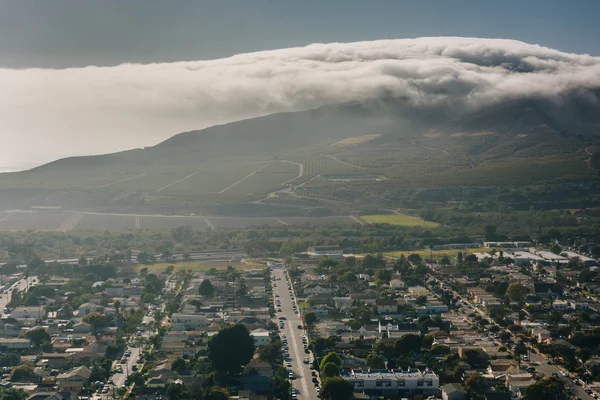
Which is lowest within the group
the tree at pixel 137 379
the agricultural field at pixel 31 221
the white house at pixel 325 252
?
the tree at pixel 137 379

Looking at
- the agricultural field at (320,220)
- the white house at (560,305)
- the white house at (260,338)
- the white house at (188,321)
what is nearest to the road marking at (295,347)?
the white house at (260,338)

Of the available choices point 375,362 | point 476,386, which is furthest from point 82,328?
point 476,386

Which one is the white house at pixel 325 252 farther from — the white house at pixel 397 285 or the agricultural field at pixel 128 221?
the agricultural field at pixel 128 221

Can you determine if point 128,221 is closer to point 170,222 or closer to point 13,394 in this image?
point 170,222

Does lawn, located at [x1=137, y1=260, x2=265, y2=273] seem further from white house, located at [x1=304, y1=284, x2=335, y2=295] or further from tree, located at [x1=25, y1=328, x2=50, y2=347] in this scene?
tree, located at [x1=25, y1=328, x2=50, y2=347]

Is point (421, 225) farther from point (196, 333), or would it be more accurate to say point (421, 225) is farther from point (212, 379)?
point (212, 379)

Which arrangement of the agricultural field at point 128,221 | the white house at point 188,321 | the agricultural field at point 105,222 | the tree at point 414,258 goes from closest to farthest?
the white house at point 188,321
the tree at point 414,258
the agricultural field at point 128,221
the agricultural field at point 105,222

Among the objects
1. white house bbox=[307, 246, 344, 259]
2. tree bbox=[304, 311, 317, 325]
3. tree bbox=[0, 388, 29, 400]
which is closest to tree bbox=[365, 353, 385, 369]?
tree bbox=[304, 311, 317, 325]
